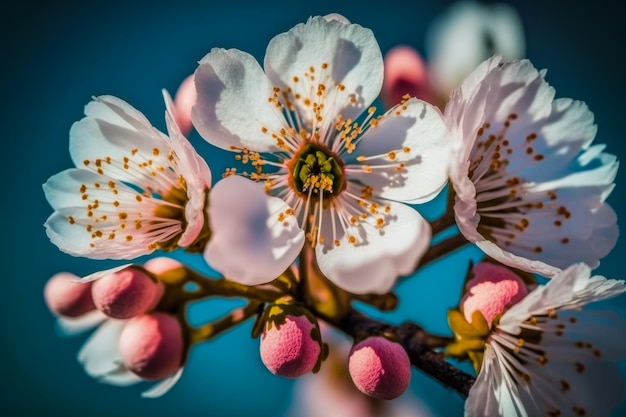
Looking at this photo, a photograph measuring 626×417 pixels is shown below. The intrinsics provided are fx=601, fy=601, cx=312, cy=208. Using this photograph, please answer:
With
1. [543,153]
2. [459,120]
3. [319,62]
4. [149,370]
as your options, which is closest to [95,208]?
[149,370]

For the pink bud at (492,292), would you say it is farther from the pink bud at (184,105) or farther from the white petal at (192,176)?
the pink bud at (184,105)

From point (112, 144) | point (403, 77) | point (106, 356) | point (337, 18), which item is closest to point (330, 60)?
point (337, 18)

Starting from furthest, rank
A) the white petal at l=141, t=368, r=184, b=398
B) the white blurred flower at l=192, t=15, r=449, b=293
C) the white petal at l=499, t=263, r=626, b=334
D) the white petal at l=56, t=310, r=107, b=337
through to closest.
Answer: the white petal at l=56, t=310, r=107, b=337
the white petal at l=141, t=368, r=184, b=398
the white blurred flower at l=192, t=15, r=449, b=293
the white petal at l=499, t=263, r=626, b=334

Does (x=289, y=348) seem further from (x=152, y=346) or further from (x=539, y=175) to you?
(x=539, y=175)

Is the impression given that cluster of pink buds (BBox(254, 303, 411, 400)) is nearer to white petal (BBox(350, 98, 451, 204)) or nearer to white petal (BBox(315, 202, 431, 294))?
white petal (BBox(315, 202, 431, 294))

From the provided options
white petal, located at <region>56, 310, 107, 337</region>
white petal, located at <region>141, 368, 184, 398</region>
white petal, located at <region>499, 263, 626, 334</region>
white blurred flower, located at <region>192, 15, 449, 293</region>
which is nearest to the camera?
white petal, located at <region>499, 263, 626, 334</region>

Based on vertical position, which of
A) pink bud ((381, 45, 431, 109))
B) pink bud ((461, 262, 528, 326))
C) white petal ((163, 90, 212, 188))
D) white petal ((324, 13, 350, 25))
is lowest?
pink bud ((461, 262, 528, 326))

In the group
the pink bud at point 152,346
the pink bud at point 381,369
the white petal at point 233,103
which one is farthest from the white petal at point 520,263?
the pink bud at point 152,346

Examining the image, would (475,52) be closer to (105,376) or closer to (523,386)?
(523,386)

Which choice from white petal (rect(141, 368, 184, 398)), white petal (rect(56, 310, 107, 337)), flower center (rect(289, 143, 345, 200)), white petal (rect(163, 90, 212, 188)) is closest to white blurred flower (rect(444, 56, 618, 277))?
flower center (rect(289, 143, 345, 200))
